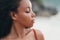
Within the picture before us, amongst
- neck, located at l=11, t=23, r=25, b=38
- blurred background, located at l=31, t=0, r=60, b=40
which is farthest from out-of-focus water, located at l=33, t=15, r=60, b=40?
neck, located at l=11, t=23, r=25, b=38

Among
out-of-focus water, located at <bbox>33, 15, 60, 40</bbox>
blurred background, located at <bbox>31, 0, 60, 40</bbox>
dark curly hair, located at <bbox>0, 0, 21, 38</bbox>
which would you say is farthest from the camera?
blurred background, located at <bbox>31, 0, 60, 40</bbox>

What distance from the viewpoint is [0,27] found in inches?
37.5

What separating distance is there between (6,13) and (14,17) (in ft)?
0.16

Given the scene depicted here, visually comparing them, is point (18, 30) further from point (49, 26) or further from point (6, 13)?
point (49, 26)

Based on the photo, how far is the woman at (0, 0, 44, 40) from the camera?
3.02 feet

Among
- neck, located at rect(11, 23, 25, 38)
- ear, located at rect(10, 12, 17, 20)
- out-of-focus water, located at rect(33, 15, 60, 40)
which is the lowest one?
out-of-focus water, located at rect(33, 15, 60, 40)

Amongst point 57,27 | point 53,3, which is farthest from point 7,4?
point 53,3

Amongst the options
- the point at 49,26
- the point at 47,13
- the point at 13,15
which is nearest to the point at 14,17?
the point at 13,15

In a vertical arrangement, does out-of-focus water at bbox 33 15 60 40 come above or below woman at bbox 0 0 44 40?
below

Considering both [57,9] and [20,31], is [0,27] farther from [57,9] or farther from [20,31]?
[57,9]

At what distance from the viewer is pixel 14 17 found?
95 cm

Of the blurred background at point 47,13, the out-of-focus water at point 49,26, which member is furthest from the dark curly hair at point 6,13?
the blurred background at point 47,13

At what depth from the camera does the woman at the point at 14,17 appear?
3.02ft

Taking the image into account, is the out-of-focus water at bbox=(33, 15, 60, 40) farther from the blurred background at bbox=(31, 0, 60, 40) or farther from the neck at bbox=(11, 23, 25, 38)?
the neck at bbox=(11, 23, 25, 38)
